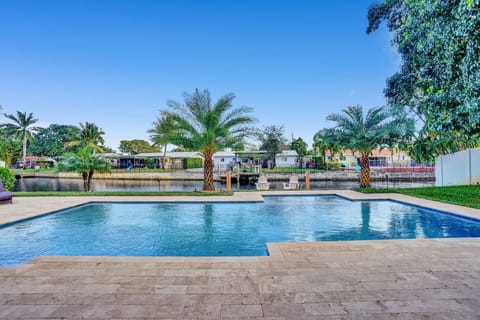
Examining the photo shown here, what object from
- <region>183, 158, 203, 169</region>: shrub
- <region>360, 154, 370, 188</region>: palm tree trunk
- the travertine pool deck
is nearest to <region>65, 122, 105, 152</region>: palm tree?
<region>183, 158, 203, 169</region>: shrub

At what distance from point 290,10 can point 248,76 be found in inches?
286

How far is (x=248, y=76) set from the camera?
67.2 feet

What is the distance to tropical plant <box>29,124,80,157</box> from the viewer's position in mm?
54969

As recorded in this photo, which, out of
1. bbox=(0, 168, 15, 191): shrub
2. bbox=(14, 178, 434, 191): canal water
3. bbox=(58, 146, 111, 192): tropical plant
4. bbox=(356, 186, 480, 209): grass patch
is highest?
bbox=(58, 146, 111, 192): tropical plant

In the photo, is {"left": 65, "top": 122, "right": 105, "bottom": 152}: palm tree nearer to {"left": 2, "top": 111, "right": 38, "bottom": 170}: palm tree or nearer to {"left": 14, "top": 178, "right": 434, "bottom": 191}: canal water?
{"left": 2, "top": 111, "right": 38, "bottom": 170}: palm tree

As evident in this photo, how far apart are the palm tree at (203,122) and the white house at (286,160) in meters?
28.1

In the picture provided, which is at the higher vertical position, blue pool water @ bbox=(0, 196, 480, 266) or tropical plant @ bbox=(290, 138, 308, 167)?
tropical plant @ bbox=(290, 138, 308, 167)

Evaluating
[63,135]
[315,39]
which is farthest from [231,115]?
[63,135]

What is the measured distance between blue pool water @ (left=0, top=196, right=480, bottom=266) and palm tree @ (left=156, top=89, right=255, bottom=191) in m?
4.34

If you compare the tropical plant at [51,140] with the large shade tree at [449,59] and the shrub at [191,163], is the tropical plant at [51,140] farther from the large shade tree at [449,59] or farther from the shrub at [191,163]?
the large shade tree at [449,59]

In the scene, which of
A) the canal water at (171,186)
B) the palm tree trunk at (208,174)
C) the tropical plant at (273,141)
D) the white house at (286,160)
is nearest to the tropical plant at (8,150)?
the canal water at (171,186)

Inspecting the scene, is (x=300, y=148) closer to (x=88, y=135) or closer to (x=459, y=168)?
(x=459, y=168)

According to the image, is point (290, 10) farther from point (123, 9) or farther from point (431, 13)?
point (431, 13)

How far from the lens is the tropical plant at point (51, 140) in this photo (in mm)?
54969
